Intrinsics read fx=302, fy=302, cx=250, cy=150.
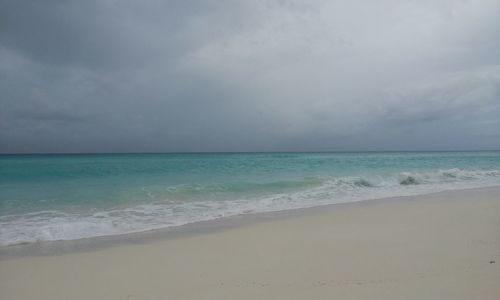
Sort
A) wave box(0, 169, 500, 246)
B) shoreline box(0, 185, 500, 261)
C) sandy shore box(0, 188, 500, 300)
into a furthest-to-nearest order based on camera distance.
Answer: wave box(0, 169, 500, 246) < shoreline box(0, 185, 500, 261) < sandy shore box(0, 188, 500, 300)

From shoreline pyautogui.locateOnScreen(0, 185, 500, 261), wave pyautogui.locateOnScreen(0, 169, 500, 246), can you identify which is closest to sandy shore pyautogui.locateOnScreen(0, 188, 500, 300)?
shoreline pyautogui.locateOnScreen(0, 185, 500, 261)

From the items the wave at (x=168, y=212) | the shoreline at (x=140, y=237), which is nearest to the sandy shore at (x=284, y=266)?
the shoreline at (x=140, y=237)

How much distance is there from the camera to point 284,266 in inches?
187

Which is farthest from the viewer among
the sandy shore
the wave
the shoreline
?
the wave

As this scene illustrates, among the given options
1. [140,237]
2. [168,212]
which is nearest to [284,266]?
[140,237]

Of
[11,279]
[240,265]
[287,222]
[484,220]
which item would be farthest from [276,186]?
[11,279]

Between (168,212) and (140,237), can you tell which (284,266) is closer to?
(140,237)

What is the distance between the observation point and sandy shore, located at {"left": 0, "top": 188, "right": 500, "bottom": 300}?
3920 mm

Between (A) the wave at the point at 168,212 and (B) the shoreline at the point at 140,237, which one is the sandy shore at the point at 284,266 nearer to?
(B) the shoreline at the point at 140,237

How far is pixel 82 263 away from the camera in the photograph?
5191 millimetres

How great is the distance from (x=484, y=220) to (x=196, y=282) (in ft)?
26.2

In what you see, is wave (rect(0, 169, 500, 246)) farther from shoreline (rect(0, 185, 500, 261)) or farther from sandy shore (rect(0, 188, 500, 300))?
sandy shore (rect(0, 188, 500, 300))

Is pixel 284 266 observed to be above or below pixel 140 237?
above

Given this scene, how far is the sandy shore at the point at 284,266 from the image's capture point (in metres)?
3.92
